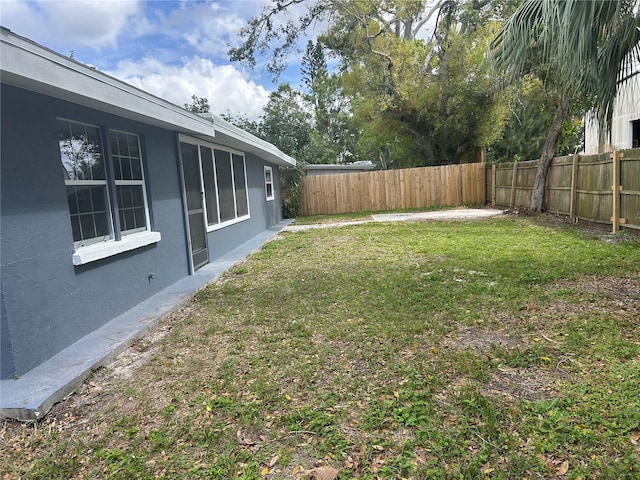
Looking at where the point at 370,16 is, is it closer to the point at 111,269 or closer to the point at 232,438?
the point at 111,269

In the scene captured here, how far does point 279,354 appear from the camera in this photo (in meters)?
3.40

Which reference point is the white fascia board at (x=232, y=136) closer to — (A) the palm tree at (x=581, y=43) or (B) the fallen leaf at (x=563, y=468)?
(A) the palm tree at (x=581, y=43)

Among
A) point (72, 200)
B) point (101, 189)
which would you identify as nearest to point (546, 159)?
point (101, 189)

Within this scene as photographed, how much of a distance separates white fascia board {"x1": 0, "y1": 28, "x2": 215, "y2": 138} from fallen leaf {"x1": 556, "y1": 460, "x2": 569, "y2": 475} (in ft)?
12.2

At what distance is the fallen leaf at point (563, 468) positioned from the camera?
6.32 feet

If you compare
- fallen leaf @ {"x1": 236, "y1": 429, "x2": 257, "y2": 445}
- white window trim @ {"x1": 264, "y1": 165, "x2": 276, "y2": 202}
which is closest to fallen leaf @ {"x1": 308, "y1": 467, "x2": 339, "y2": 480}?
fallen leaf @ {"x1": 236, "y1": 429, "x2": 257, "y2": 445}

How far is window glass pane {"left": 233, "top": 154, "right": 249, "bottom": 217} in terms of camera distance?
9.43 metres

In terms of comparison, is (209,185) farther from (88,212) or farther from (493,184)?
(493,184)

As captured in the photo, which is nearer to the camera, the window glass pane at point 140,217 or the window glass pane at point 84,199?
the window glass pane at point 84,199

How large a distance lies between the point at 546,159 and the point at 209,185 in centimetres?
876

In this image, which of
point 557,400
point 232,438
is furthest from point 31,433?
point 557,400

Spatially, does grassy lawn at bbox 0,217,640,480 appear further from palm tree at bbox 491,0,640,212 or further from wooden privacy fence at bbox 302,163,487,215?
wooden privacy fence at bbox 302,163,487,215

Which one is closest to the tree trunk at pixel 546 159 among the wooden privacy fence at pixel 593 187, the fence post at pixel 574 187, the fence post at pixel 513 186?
the wooden privacy fence at pixel 593 187

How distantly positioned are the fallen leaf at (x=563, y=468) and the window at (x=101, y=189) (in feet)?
12.5
